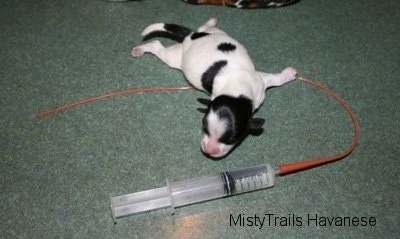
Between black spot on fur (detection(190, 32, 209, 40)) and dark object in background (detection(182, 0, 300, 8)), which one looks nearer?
black spot on fur (detection(190, 32, 209, 40))

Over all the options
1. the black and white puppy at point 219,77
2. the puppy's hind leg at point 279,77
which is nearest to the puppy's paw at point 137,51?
the black and white puppy at point 219,77

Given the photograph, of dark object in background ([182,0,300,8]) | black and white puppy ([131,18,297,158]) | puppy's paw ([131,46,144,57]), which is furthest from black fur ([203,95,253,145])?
dark object in background ([182,0,300,8])

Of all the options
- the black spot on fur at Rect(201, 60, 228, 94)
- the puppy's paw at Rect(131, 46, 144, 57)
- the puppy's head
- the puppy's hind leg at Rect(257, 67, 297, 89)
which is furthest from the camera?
the puppy's paw at Rect(131, 46, 144, 57)

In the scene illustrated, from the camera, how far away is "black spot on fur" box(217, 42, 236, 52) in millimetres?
1511

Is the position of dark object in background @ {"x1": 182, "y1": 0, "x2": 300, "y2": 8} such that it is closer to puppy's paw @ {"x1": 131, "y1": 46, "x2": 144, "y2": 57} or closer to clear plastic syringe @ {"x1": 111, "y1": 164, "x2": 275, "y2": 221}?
puppy's paw @ {"x1": 131, "y1": 46, "x2": 144, "y2": 57}

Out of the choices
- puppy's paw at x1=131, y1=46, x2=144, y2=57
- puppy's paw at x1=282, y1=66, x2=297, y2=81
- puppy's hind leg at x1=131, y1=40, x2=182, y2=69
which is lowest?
puppy's paw at x1=131, y1=46, x2=144, y2=57

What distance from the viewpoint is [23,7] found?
1926 millimetres

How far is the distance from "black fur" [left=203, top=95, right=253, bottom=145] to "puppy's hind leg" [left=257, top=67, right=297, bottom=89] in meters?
0.25

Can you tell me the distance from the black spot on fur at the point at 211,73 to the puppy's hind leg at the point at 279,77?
18 centimetres

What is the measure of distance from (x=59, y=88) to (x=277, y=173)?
3.01 ft

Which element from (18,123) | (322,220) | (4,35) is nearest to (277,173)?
(322,220)

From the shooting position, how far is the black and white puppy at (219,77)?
1.32 metres

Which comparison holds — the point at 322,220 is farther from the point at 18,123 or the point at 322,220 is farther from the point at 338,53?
the point at 18,123

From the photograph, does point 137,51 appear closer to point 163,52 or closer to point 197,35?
point 163,52
